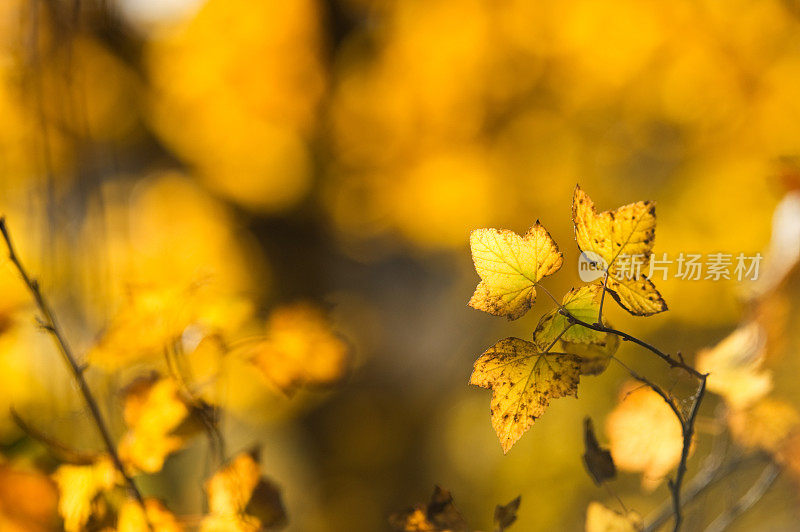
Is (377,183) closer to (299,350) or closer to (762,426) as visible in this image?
(299,350)

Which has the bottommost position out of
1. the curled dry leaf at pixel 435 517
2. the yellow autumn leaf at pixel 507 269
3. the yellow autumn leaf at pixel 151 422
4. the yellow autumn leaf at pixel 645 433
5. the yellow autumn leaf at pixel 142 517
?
the yellow autumn leaf at pixel 645 433

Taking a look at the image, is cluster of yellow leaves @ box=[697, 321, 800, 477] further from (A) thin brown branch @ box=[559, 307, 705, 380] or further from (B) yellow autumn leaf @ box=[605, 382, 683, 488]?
(A) thin brown branch @ box=[559, 307, 705, 380]

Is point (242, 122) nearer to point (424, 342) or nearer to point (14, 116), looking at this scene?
point (14, 116)

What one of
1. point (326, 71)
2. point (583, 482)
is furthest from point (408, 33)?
point (583, 482)

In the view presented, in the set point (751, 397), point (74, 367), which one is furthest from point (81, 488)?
point (751, 397)

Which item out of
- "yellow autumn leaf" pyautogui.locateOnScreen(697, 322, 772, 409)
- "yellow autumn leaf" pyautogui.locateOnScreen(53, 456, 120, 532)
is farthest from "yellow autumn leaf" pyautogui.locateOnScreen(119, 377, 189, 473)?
"yellow autumn leaf" pyautogui.locateOnScreen(697, 322, 772, 409)

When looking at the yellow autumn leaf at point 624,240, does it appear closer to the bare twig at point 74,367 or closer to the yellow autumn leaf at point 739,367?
the yellow autumn leaf at point 739,367

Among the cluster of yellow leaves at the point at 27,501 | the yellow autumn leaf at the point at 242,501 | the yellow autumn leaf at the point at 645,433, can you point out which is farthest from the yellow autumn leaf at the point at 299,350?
the yellow autumn leaf at the point at 645,433
